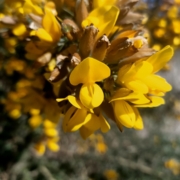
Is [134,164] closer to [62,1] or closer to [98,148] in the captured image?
[98,148]

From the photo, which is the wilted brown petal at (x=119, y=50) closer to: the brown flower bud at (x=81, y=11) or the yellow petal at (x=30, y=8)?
the brown flower bud at (x=81, y=11)

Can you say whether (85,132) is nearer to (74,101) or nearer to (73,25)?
(74,101)

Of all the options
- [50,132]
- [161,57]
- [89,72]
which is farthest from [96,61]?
[50,132]

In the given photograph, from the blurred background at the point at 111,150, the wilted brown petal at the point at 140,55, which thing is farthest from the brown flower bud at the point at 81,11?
the blurred background at the point at 111,150

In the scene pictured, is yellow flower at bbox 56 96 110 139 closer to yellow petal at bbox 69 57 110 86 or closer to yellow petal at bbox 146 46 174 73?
yellow petal at bbox 69 57 110 86

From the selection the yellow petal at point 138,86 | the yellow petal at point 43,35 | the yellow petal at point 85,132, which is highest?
the yellow petal at point 43,35
